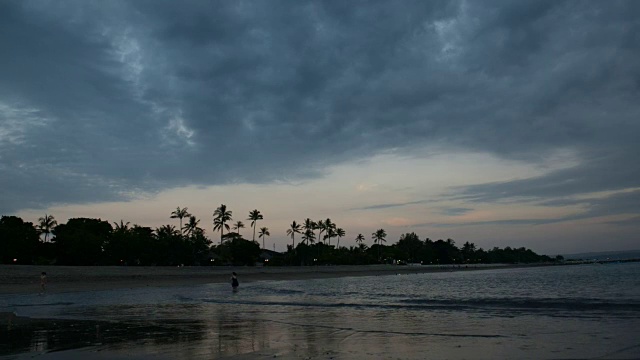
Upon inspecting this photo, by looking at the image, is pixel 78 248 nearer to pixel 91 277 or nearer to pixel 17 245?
pixel 17 245

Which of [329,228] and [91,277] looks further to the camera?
[329,228]

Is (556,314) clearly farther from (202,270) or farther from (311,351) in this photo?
(202,270)

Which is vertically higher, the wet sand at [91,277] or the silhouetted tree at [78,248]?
the silhouetted tree at [78,248]

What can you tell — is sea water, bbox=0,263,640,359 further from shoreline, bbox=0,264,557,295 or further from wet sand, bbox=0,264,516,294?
wet sand, bbox=0,264,516,294

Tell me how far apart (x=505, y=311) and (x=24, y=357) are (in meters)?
22.9

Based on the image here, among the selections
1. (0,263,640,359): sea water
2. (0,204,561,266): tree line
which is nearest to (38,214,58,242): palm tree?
(0,204,561,266): tree line

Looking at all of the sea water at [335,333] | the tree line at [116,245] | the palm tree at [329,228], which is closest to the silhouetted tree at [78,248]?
the tree line at [116,245]

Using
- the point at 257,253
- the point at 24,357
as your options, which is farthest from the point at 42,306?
the point at 257,253

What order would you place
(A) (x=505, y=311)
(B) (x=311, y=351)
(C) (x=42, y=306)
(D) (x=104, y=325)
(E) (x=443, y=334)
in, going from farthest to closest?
1. (C) (x=42, y=306)
2. (A) (x=505, y=311)
3. (D) (x=104, y=325)
4. (E) (x=443, y=334)
5. (B) (x=311, y=351)

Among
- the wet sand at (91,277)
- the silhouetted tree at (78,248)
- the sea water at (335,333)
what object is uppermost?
the silhouetted tree at (78,248)

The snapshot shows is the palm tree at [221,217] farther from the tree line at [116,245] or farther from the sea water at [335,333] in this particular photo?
the sea water at [335,333]

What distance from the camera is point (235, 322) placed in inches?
827

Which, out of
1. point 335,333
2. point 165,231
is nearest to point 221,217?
point 165,231

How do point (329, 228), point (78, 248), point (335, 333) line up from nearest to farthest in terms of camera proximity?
point (335, 333) → point (78, 248) → point (329, 228)
